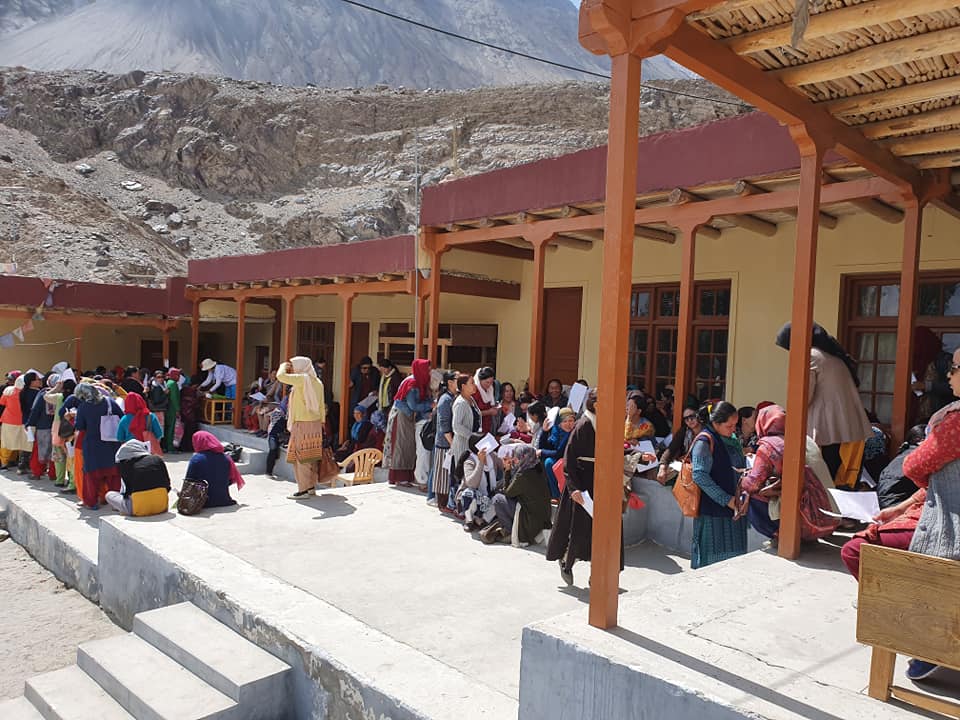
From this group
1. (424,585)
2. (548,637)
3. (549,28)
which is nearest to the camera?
(548,637)

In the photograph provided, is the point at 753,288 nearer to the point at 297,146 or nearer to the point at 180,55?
the point at 297,146

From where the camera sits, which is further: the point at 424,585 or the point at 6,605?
the point at 6,605

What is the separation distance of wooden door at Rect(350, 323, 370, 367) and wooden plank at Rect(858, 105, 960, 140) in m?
11.5

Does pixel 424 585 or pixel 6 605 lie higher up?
pixel 424 585

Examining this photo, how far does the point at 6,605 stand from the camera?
21.1 ft

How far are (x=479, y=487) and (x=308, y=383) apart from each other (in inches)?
104

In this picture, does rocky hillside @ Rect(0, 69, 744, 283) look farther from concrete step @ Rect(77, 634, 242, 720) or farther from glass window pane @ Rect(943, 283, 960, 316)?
glass window pane @ Rect(943, 283, 960, 316)

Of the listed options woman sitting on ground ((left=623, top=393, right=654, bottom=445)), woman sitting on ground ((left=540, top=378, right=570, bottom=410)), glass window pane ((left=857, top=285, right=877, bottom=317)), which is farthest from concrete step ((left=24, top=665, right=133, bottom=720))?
glass window pane ((left=857, top=285, right=877, bottom=317))

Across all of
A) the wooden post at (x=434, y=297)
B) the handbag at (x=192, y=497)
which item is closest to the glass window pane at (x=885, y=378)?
the wooden post at (x=434, y=297)

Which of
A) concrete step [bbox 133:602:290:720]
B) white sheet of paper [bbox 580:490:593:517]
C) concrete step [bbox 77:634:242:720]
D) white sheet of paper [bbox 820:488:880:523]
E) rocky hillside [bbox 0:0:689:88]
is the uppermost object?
rocky hillside [bbox 0:0:689:88]

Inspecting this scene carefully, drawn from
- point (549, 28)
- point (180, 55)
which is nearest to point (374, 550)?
point (180, 55)

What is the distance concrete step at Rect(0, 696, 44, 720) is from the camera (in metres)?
4.36

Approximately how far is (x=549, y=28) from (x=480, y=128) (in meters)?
80.7

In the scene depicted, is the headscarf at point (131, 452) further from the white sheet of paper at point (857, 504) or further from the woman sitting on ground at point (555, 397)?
the white sheet of paper at point (857, 504)
